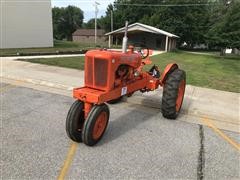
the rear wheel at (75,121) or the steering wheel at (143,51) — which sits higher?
the steering wheel at (143,51)

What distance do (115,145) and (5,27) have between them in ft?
73.9

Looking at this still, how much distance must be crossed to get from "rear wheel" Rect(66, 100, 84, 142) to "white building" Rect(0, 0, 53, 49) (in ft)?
70.9

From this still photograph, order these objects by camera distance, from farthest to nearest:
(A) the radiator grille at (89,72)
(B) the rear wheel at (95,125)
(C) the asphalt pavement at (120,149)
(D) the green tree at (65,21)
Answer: (D) the green tree at (65,21)
(A) the radiator grille at (89,72)
(B) the rear wheel at (95,125)
(C) the asphalt pavement at (120,149)

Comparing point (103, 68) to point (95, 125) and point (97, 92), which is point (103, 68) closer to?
point (97, 92)

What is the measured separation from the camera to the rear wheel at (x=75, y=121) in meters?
4.47

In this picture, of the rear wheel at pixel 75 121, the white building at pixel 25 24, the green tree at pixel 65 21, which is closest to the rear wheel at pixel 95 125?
the rear wheel at pixel 75 121

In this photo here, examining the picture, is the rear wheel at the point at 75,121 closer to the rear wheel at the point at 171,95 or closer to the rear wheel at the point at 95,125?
the rear wheel at the point at 95,125

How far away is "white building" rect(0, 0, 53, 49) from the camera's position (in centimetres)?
2356

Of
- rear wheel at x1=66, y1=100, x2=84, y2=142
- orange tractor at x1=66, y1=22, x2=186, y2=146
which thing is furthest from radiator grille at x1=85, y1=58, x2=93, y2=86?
rear wheel at x1=66, y1=100, x2=84, y2=142

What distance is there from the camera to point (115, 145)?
4.59m

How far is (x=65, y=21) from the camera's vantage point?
279 feet

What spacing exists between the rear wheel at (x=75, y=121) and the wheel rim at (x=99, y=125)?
308 millimetres

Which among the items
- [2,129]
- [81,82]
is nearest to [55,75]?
[81,82]

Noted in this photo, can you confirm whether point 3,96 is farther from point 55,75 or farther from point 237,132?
point 237,132
